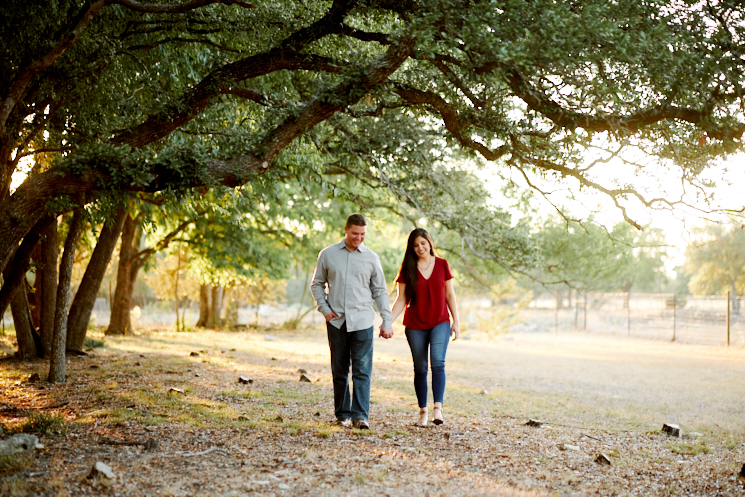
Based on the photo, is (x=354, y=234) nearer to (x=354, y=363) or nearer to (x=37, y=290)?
(x=354, y=363)

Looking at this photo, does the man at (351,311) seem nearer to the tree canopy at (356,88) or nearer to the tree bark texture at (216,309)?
the tree canopy at (356,88)

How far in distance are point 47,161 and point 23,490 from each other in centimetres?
735

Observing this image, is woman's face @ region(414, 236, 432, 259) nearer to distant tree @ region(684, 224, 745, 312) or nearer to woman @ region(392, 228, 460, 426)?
woman @ region(392, 228, 460, 426)

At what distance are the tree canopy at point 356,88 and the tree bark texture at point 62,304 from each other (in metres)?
0.89

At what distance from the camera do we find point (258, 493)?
11.7 feet

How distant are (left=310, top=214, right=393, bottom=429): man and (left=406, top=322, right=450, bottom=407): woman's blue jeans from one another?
0.40m

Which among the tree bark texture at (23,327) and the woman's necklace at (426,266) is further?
the tree bark texture at (23,327)

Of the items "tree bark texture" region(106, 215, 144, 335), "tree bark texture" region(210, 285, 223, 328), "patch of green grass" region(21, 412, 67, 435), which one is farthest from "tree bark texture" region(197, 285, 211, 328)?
"patch of green grass" region(21, 412, 67, 435)

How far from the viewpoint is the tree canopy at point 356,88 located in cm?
468

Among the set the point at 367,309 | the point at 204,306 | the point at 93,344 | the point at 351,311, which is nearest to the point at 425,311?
the point at 367,309

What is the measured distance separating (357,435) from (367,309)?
1.09 m

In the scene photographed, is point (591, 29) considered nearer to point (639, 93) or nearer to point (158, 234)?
point (639, 93)

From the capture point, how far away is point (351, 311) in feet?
17.7

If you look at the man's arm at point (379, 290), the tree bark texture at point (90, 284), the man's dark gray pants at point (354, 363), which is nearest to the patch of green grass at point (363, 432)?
the man's dark gray pants at point (354, 363)
